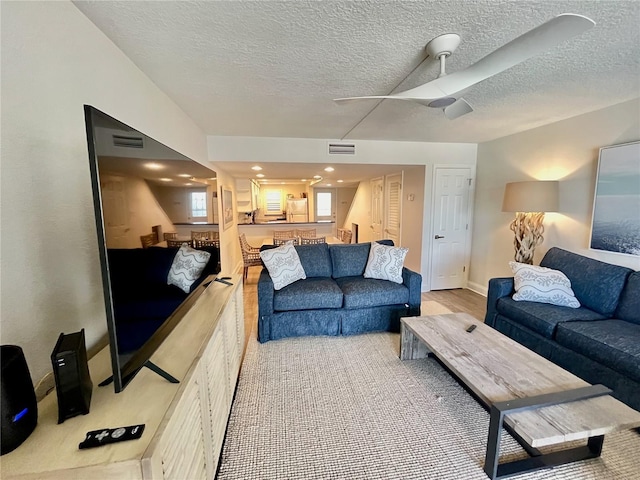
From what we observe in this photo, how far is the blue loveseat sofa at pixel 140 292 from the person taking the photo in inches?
37.7

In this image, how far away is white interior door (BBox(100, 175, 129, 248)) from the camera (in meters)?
0.88

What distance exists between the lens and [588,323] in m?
2.17

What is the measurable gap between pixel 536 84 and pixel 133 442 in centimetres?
325

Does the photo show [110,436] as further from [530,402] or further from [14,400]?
[530,402]

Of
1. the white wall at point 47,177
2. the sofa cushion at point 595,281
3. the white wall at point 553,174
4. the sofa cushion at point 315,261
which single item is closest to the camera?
the white wall at point 47,177

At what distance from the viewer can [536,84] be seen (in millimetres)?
2158

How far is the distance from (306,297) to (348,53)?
2146 millimetres

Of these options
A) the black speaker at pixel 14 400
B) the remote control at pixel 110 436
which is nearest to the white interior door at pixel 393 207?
the remote control at pixel 110 436

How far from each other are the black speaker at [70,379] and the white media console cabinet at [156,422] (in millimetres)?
34

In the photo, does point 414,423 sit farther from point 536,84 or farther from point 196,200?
point 536,84

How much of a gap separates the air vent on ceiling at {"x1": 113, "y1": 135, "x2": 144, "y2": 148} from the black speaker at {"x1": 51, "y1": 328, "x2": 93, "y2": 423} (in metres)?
0.71

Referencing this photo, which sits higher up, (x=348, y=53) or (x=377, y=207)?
(x=348, y=53)

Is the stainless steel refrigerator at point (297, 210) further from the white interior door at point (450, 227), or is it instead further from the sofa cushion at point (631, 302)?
the sofa cushion at point (631, 302)

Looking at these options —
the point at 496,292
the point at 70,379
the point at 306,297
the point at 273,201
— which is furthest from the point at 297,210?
the point at 70,379
